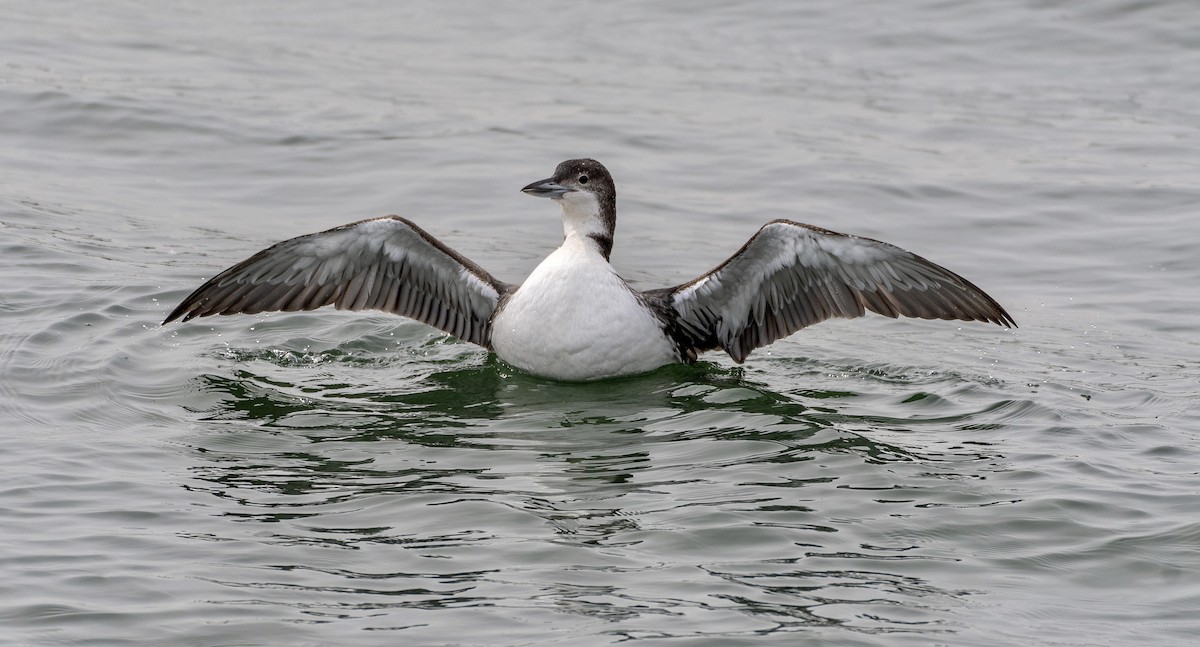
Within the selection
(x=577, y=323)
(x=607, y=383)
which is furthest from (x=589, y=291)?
(x=607, y=383)

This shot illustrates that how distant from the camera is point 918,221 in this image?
13.5 meters

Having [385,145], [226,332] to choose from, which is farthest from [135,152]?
[226,332]

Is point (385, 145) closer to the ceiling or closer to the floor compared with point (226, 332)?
closer to the ceiling

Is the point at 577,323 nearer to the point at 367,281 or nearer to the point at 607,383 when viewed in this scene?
the point at 607,383

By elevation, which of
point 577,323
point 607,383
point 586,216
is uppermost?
point 586,216

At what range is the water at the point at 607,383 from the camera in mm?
6266

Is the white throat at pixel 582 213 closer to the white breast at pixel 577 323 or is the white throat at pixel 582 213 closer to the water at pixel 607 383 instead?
the white breast at pixel 577 323

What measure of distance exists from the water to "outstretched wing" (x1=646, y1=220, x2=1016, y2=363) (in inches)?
12.9

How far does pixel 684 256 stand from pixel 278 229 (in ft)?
11.1

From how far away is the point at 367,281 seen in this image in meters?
9.88

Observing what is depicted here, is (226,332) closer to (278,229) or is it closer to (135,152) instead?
(278,229)

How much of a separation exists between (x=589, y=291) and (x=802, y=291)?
1373 millimetres

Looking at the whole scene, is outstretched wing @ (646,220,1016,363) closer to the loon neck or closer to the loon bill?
the loon bill

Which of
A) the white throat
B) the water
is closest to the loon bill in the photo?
the white throat
